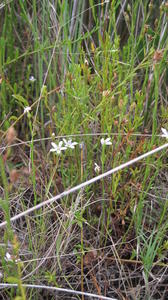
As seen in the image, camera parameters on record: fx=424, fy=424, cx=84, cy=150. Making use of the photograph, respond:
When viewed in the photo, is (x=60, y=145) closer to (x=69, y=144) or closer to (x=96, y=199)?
(x=69, y=144)

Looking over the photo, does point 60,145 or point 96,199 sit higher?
point 60,145

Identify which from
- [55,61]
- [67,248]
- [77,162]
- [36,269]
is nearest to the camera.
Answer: [36,269]

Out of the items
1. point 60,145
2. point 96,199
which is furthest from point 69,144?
point 96,199

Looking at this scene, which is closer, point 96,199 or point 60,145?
point 60,145

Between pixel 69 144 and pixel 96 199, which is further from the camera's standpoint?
pixel 96 199

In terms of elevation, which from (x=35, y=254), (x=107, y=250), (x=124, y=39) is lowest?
(x=107, y=250)

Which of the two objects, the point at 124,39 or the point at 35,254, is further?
the point at 124,39

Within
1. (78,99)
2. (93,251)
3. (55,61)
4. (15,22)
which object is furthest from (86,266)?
(15,22)

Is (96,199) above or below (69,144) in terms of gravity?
below

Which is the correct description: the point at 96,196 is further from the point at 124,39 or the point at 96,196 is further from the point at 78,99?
the point at 124,39

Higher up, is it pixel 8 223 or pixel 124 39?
pixel 124 39

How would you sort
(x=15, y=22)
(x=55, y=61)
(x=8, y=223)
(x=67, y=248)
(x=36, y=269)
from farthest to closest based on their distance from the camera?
1. (x=15, y=22)
2. (x=55, y=61)
3. (x=67, y=248)
4. (x=36, y=269)
5. (x=8, y=223)
